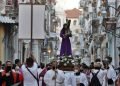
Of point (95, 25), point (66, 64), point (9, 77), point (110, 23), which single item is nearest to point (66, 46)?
point (66, 64)

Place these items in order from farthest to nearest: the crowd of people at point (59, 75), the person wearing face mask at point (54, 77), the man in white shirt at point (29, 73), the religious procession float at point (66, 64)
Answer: the religious procession float at point (66, 64), the person wearing face mask at point (54, 77), the crowd of people at point (59, 75), the man in white shirt at point (29, 73)

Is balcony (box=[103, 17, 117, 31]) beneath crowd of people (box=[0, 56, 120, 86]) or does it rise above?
above

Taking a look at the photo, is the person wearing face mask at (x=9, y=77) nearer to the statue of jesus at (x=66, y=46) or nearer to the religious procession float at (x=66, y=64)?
the religious procession float at (x=66, y=64)

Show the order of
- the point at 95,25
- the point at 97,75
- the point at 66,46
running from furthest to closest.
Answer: the point at 95,25 → the point at 66,46 → the point at 97,75

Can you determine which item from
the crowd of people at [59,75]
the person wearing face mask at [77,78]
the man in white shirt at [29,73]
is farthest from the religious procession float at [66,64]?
the man in white shirt at [29,73]

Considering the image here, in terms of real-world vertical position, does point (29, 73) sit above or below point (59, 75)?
above

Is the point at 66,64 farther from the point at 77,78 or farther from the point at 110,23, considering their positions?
the point at 110,23

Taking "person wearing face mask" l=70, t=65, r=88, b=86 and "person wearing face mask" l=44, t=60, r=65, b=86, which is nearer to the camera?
"person wearing face mask" l=44, t=60, r=65, b=86

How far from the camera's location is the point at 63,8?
166 meters

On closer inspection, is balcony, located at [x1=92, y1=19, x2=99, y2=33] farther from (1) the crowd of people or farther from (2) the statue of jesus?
(1) the crowd of people

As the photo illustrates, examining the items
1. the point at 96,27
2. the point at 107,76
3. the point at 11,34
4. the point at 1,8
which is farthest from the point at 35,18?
the point at 96,27

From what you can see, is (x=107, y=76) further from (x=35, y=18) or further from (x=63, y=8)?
(x=63, y=8)

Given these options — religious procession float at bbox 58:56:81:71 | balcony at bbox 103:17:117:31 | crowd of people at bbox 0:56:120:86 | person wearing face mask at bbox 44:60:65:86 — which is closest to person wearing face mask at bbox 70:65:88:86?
crowd of people at bbox 0:56:120:86

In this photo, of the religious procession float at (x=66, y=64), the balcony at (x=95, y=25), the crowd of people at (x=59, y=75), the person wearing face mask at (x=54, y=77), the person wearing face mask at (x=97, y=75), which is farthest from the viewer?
the balcony at (x=95, y=25)
